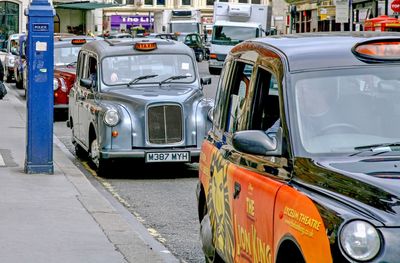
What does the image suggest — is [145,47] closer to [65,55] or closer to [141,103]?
[141,103]

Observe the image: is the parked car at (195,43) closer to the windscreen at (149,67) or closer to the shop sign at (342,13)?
the shop sign at (342,13)

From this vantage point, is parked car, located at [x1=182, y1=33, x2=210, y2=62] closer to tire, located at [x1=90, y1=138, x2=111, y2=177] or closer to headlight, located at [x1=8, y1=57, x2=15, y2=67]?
A: headlight, located at [x1=8, y1=57, x2=15, y2=67]

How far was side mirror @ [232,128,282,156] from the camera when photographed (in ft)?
18.9

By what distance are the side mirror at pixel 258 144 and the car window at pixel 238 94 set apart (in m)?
1.11

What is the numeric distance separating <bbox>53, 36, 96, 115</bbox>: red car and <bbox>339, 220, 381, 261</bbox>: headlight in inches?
805

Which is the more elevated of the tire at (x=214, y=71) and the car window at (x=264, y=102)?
the car window at (x=264, y=102)

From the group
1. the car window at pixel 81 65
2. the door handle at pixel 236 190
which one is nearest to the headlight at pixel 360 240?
the door handle at pixel 236 190

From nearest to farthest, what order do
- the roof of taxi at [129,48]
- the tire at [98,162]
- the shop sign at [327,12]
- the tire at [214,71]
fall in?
1. the tire at [98,162]
2. the roof of taxi at [129,48]
3. the tire at [214,71]
4. the shop sign at [327,12]

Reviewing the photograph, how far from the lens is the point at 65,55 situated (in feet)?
85.4

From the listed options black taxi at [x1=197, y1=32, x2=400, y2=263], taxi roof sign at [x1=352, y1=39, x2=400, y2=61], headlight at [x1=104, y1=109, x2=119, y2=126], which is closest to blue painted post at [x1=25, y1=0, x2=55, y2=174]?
headlight at [x1=104, y1=109, x2=119, y2=126]

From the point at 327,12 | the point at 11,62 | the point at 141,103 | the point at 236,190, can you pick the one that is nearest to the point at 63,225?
the point at 236,190

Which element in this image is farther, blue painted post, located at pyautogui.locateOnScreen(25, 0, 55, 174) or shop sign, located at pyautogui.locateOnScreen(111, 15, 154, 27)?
shop sign, located at pyautogui.locateOnScreen(111, 15, 154, 27)

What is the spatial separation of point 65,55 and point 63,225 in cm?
1643

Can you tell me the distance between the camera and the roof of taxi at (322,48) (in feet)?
20.3
